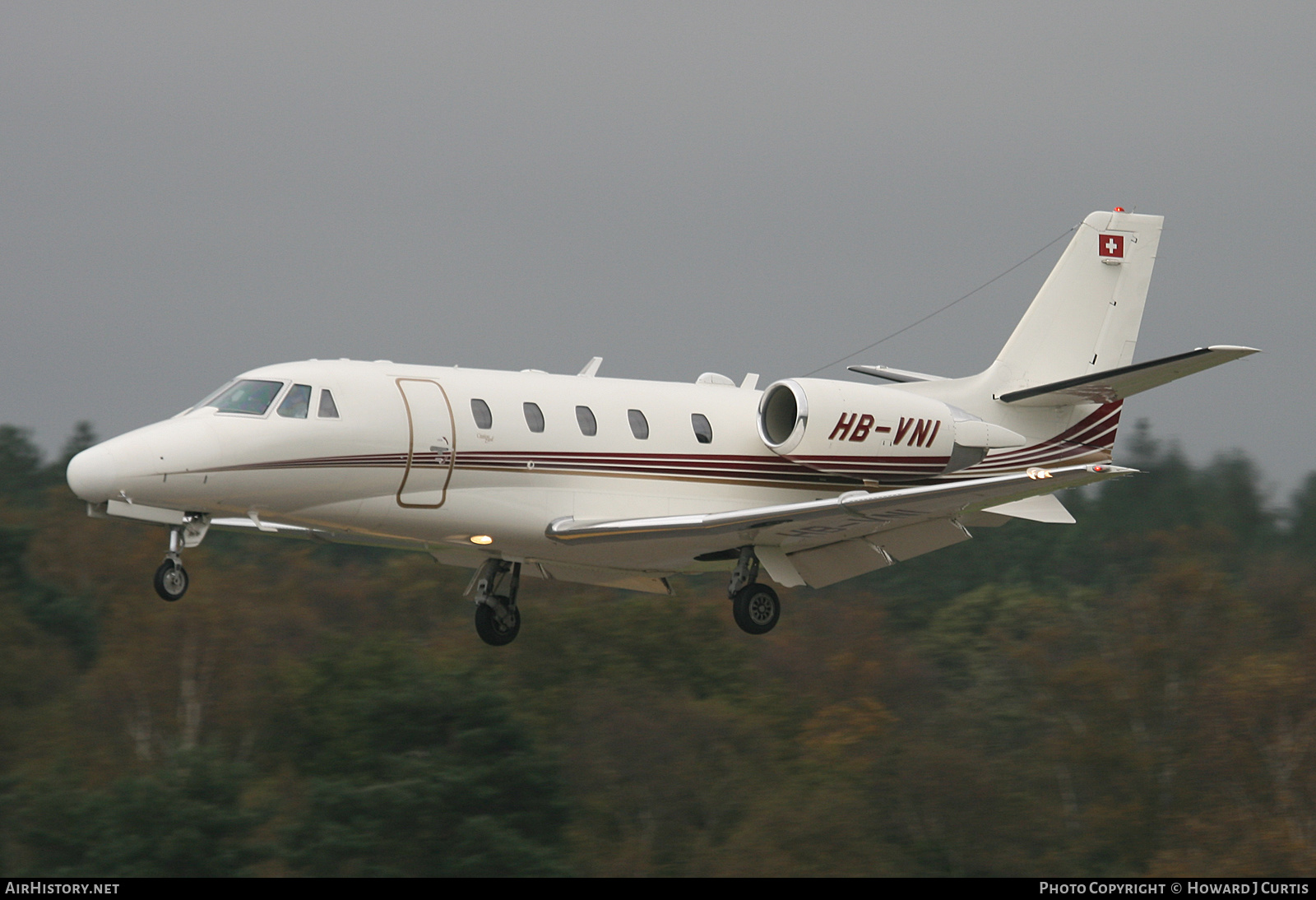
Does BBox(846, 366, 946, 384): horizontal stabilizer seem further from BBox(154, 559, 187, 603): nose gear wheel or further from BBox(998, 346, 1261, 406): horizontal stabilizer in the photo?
BBox(154, 559, 187, 603): nose gear wheel

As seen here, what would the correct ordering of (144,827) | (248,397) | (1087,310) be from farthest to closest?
(144,827)
(1087,310)
(248,397)

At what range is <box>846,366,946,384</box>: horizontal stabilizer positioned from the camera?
22.9 metres

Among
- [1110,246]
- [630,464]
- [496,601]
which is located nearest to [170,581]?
[496,601]

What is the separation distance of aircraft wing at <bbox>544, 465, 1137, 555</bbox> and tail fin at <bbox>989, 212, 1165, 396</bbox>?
425 centimetres

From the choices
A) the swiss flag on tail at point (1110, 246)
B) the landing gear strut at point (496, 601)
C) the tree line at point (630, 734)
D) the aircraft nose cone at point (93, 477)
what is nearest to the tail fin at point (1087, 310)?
the swiss flag on tail at point (1110, 246)

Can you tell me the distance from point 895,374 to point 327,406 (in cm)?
859

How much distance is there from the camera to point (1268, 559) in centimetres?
5972

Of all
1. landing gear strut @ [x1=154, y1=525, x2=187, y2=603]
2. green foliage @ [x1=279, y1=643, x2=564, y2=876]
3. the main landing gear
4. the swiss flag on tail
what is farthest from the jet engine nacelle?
green foliage @ [x1=279, y1=643, x2=564, y2=876]

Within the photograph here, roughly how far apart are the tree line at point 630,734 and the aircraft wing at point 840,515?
727 inches

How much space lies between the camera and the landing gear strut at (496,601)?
21703 millimetres

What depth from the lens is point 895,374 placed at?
23.0 meters

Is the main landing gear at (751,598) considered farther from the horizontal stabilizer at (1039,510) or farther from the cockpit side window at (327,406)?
the cockpit side window at (327,406)

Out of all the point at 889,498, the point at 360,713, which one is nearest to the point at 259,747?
the point at 360,713

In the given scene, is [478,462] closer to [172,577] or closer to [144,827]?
[172,577]
